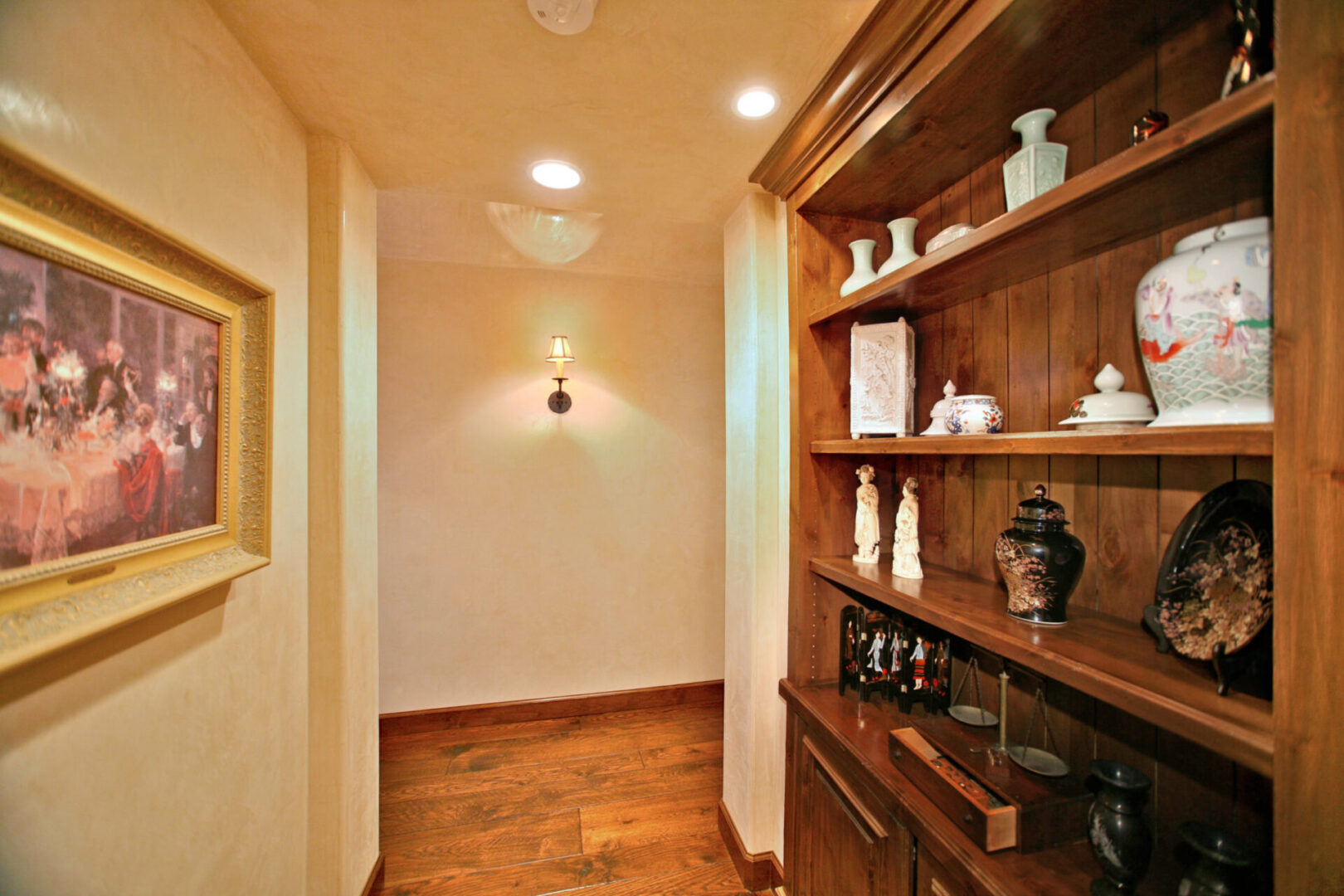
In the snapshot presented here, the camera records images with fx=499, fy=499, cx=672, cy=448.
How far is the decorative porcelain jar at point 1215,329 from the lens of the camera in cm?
68

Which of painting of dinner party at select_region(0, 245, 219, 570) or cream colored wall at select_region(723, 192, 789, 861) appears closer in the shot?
painting of dinner party at select_region(0, 245, 219, 570)

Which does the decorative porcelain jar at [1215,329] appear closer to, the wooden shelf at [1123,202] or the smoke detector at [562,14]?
the wooden shelf at [1123,202]

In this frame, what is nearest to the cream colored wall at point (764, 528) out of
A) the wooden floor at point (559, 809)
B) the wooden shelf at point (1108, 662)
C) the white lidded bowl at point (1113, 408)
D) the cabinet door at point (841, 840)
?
the cabinet door at point (841, 840)

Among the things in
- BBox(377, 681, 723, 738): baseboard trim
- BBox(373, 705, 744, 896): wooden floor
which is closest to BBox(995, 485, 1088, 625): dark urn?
BBox(373, 705, 744, 896): wooden floor

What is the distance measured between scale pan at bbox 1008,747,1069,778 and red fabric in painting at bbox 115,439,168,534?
68.9 inches

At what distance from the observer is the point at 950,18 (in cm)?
97

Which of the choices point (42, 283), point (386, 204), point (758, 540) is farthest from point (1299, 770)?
point (386, 204)

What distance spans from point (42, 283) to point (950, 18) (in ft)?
5.07

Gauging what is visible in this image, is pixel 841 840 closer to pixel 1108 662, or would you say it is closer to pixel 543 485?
pixel 1108 662

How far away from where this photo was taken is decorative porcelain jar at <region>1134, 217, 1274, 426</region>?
0.68 meters

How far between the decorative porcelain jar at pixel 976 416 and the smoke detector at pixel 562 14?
3.90 feet

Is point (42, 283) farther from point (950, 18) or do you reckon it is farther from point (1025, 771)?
point (1025, 771)

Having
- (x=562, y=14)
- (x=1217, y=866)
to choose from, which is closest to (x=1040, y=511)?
(x=1217, y=866)

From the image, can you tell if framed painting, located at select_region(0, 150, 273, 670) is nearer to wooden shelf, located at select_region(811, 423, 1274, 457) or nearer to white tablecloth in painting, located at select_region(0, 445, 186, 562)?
white tablecloth in painting, located at select_region(0, 445, 186, 562)
